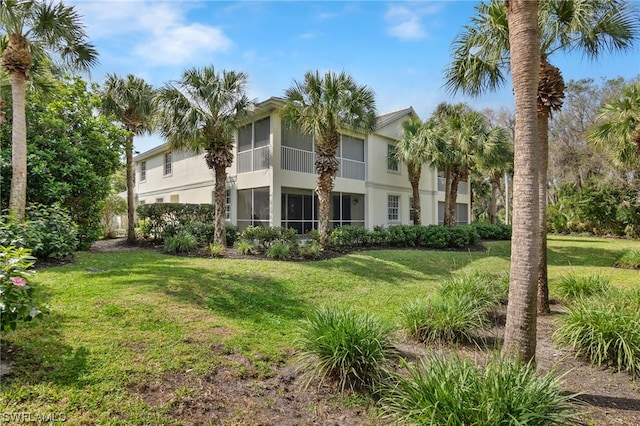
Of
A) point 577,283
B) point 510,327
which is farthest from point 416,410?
point 577,283

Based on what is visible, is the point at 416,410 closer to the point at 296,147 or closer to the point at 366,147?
the point at 296,147

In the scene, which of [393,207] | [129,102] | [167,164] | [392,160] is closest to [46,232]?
[129,102]

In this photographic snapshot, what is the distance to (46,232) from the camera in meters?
8.62

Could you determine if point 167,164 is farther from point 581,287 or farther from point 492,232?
point 581,287

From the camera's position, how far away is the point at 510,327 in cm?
373

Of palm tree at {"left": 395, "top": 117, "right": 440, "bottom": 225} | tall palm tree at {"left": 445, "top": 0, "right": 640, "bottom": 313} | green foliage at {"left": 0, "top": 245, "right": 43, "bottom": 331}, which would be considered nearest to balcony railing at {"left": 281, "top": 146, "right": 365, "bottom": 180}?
palm tree at {"left": 395, "top": 117, "right": 440, "bottom": 225}

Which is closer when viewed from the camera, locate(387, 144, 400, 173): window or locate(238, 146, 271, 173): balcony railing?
locate(238, 146, 271, 173): balcony railing

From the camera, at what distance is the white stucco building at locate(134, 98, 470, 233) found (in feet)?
50.8

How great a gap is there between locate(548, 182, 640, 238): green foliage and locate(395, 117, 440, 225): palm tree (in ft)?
49.7

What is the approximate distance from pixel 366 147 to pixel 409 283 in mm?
11504

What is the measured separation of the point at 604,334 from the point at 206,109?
12727mm

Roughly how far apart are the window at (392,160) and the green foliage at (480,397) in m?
18.2

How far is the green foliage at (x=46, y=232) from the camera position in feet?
25.5

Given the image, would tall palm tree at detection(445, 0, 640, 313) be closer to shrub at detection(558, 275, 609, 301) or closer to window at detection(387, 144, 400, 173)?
shrub at detection(558, 275, 609, 301)
